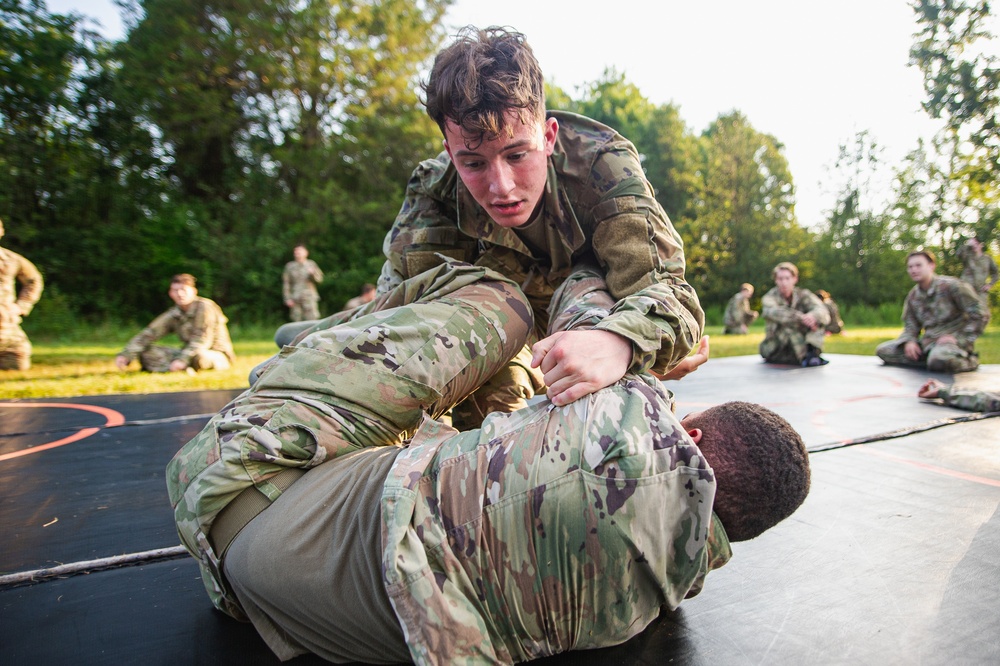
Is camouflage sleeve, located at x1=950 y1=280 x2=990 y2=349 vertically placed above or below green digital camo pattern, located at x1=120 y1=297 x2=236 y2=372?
above

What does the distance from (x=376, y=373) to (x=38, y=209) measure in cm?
1442

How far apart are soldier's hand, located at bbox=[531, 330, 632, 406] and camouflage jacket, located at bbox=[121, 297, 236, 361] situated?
19.8 ft

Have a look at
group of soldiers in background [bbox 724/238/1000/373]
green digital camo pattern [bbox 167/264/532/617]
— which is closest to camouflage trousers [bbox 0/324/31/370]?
green digital camo pattern [bbox 167/264/532/617]

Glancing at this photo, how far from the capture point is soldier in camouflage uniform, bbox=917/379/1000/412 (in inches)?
135

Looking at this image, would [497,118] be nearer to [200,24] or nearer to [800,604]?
[800,604]

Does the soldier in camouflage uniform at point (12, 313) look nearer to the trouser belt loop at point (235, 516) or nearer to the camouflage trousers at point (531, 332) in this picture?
the camouflage trousers at point (531, 332)

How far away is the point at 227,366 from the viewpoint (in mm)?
6629

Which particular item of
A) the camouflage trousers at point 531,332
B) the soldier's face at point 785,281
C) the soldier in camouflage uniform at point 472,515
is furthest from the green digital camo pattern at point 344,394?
the soldier's face at point 785,281

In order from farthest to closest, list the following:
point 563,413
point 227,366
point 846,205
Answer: point 846,205 < point 227,366 < point 563,413

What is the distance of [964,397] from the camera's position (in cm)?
360

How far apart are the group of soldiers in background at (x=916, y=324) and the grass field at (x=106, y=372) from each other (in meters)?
1.11

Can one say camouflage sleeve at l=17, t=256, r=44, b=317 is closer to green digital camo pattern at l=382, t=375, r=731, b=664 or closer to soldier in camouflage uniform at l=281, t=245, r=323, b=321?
soldier in camouflage uniform at l=281, t=245, r=323, b=321

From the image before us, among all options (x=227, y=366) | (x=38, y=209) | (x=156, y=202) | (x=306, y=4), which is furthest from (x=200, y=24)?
(x=227, y=366)

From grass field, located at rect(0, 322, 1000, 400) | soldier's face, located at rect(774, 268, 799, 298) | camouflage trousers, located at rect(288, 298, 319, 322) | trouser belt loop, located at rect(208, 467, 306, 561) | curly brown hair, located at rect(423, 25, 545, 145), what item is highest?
curly brown hair, located at rect(423, 25, 545, 145)
